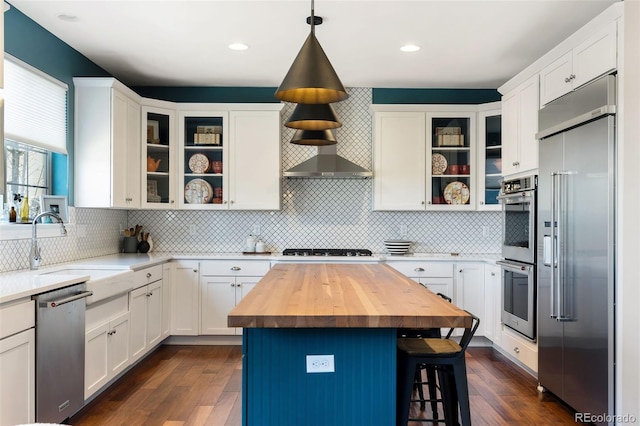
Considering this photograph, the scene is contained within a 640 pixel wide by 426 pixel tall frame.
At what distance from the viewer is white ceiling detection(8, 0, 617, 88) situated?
130 inches

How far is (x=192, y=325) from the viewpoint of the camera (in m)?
4.82

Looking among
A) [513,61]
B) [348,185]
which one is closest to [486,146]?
[513,61]

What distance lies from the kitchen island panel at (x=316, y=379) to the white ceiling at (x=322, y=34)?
7.54ft

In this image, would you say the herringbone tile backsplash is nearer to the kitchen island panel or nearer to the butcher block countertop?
the butcher block countertop

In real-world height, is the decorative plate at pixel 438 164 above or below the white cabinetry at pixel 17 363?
above

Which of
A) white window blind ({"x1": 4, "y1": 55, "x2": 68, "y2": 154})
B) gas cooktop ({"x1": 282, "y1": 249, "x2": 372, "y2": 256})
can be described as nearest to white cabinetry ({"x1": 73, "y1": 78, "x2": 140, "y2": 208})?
white window blind ({"x1": 4, "y1": 55, "x2": 68, "y2": 154})

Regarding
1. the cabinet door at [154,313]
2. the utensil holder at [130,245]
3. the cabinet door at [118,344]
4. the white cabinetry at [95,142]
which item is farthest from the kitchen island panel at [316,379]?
the utensil holder at [130,245]

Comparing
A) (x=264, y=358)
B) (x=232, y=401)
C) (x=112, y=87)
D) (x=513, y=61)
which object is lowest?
(x=232, y=401)

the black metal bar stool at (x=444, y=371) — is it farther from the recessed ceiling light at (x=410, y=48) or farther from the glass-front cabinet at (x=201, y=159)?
the glass-front cabinet at (x=201, y=159)

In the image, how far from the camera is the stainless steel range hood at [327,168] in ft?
15.9

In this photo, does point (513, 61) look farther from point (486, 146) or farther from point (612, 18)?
point (612, 18)

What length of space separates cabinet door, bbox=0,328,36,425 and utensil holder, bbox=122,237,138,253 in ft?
8.74

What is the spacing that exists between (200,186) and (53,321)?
2.63 m

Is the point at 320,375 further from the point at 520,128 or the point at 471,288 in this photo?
the point at 471,288
